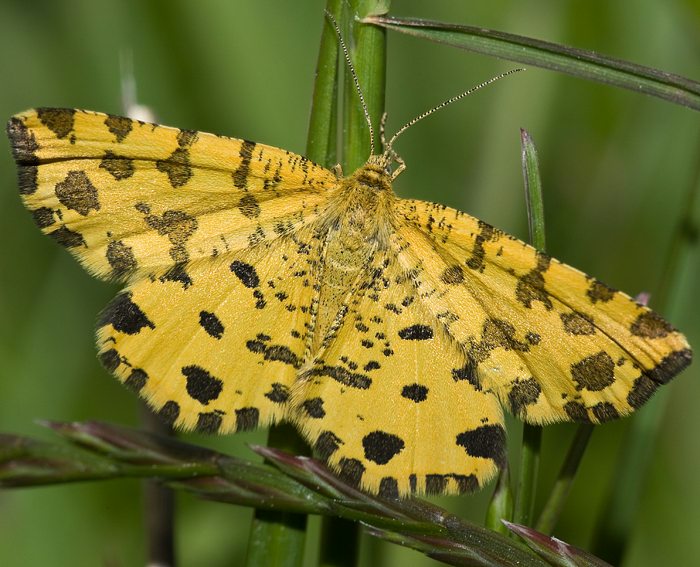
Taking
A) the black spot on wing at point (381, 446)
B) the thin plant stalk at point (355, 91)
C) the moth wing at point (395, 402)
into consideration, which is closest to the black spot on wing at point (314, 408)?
the moth wing at point (395, 402)

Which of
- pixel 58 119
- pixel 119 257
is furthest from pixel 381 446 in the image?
pixel 58 119

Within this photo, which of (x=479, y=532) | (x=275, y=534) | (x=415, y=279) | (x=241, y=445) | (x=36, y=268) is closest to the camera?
(x=479, y=532)

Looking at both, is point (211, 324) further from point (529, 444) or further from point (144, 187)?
point (529, 444)

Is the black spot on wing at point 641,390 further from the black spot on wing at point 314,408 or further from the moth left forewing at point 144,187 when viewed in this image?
the moth left forewing at point 144,187

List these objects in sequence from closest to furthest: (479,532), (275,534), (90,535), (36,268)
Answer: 1. (479,532)
2. (275,534)
3. (90,535)
4. (36,268)

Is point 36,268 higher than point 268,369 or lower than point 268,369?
higher

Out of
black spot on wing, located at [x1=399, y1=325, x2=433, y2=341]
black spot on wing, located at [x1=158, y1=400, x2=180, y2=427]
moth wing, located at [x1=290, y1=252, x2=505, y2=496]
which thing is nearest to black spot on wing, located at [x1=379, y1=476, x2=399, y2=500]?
moth wing, located at [x1=290, y1=252, x2=505, y2=496]

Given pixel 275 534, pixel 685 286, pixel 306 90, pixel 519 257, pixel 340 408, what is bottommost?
pixel 275 534

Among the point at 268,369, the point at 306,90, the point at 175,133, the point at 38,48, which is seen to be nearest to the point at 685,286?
the point at 268,369

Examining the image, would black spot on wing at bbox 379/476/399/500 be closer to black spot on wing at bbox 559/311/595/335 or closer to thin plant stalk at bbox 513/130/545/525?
thin plant stalk at bbox 513/130/545/525

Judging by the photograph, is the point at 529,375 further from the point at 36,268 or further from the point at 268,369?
the point at 36,268
